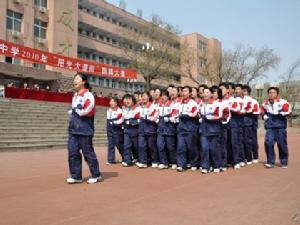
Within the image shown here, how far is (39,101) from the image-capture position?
2241cm

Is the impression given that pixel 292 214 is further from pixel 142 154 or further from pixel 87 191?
pixel 142 154

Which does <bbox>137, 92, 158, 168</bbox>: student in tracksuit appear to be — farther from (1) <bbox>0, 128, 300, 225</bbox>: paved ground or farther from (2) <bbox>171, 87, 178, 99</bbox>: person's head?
(1) <bbox>0, 128, 300, 225</bbox>: paved ground

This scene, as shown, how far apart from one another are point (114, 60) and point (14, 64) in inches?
813

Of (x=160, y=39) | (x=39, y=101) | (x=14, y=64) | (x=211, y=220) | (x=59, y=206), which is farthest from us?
(x=160, y=39)

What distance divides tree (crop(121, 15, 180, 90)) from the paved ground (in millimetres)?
32439

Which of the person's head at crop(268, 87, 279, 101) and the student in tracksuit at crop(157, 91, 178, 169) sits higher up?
the person's head at crop(268, 87, 279, 101)

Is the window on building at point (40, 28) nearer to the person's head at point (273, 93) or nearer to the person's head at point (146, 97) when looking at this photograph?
the person's head at point (146, 97)

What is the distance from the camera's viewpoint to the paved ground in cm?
422

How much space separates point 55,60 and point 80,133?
2058 centimetres

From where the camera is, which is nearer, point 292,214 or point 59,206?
point 292,214

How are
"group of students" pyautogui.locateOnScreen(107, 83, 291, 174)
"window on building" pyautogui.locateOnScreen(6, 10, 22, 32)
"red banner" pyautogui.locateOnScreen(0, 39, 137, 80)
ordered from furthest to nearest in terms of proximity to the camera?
"window on building" pyautogui.locateOnScreen(6, 10, 22, 32) → "red banner" pyautogui.locateOnScreen(0, 39, 137, 80) → "group of students" pyautogui.locateOnScreen(107, 83, 291, 174)

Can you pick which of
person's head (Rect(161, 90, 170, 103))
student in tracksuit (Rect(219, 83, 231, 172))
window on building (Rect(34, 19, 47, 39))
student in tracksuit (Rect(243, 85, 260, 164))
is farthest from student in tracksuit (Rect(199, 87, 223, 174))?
window on building (Rect(34, 19, 47, 39))

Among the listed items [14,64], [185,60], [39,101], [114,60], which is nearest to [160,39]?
[185,60]

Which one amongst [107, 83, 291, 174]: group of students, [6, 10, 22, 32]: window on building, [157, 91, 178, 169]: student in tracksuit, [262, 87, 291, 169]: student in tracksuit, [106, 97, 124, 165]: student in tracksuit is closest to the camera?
[107, 83, 291, 174]: group of students
